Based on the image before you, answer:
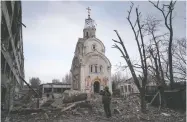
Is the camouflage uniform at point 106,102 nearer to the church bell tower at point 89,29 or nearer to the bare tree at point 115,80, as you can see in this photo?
the bare tree at point 115,80

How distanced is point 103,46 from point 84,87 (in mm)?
9309

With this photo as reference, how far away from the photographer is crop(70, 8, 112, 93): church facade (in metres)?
41.0

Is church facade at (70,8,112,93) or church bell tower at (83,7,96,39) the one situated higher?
church bell tower at (83,7,96,39)

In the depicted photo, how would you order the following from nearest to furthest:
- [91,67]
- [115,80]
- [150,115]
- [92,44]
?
[150,115]
[91,67]
[92,44]
[115,80]

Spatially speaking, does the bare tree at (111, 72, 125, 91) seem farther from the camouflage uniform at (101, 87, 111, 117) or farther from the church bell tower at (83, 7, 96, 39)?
the camouflage uniform at (101, 87, 111, 117)

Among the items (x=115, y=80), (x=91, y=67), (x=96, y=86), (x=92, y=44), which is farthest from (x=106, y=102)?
(x=115, y=80)

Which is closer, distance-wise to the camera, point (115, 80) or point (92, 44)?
point (92, 44)

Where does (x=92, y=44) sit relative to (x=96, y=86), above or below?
above

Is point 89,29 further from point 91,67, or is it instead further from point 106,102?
point 106,102

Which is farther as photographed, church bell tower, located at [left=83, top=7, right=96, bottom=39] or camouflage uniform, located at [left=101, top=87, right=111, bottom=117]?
church bell tower, located at [left=83, top=7, right=96, bottom=39]

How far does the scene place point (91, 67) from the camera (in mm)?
42125

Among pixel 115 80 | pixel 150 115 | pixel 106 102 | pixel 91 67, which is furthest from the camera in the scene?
pixel 115 80


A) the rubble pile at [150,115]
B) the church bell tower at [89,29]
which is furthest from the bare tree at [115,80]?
the rubble pile at [150,115]

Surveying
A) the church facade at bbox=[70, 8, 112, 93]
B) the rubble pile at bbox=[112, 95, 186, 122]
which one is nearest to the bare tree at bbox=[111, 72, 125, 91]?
the church facade at bbox=[70, 8, 112, 93]
